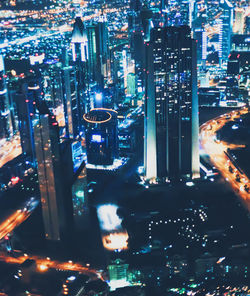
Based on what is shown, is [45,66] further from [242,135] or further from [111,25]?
[242,135]

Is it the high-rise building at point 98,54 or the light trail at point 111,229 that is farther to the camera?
the high-rise building at point 98,54

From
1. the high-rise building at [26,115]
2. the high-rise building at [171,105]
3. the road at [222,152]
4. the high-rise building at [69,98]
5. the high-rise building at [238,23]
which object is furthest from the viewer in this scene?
the high-rise building at [238,23]

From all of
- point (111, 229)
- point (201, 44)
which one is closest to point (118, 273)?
point (111, 229)

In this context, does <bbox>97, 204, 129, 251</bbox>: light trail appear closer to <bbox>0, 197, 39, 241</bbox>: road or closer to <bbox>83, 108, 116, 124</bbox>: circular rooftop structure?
<bbox>0, 197, 39, 241</bbox>: road

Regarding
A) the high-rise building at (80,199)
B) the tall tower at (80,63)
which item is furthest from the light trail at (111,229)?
the tall tower at (80,63)

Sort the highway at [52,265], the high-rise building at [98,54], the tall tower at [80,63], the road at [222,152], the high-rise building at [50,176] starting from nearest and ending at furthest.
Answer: the highway at [52,265] → the high-rise building at [50,176] → the road at [222,152] → the tall tower at [80,63] → the high-rise building at [98,54]

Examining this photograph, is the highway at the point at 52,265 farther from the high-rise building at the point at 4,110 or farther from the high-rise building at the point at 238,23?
the high-rise building at the point at 238,23

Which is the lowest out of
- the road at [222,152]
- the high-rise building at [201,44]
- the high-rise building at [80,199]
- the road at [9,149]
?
the road at [222,152]
